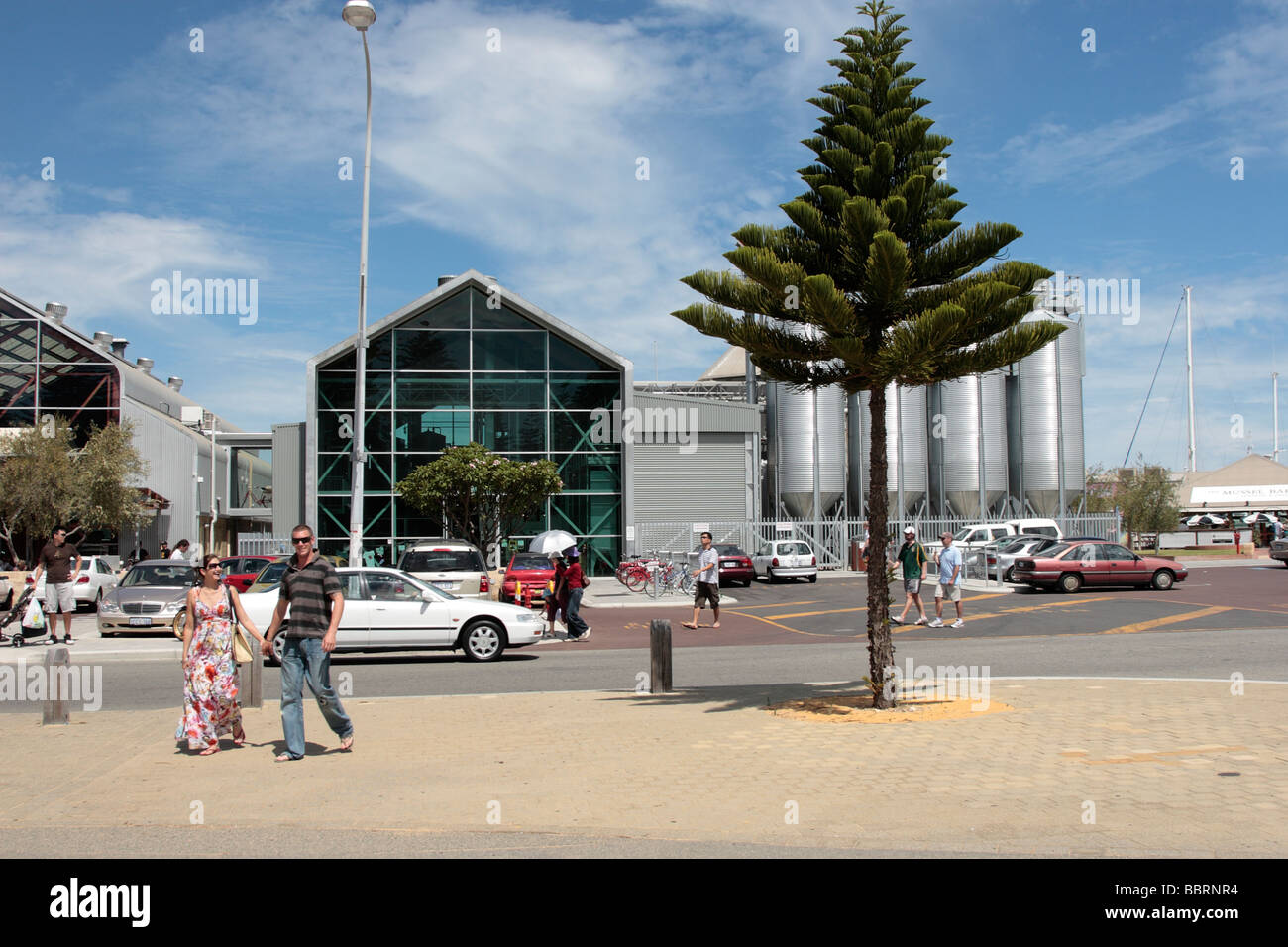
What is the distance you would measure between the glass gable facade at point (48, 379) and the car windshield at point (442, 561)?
24706 millimetres

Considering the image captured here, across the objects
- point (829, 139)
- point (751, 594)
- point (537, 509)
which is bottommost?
point (751, 594)

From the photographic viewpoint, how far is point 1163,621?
20016 mm

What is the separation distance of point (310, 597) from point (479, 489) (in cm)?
2639

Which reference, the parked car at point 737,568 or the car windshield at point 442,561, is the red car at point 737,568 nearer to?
the parked car at point 737,568

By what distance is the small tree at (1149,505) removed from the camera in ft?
207

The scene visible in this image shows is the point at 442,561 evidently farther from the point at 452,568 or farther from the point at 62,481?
the point at 62,481

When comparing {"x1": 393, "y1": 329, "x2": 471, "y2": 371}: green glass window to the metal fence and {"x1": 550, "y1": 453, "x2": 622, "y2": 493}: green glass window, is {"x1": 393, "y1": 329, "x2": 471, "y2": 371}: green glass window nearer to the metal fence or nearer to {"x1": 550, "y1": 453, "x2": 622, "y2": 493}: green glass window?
{"x1": 550, "y1": 453, "x2": 622, "y2": 493}: green glass window

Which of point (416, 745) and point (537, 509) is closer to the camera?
point (416, 745)

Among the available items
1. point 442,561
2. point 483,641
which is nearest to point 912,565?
point 483,641

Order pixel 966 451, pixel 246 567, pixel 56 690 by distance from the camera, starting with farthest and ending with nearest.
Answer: pixel 966 451, pixel 246 567, pixel 56 690

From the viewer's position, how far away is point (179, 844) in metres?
6.01
